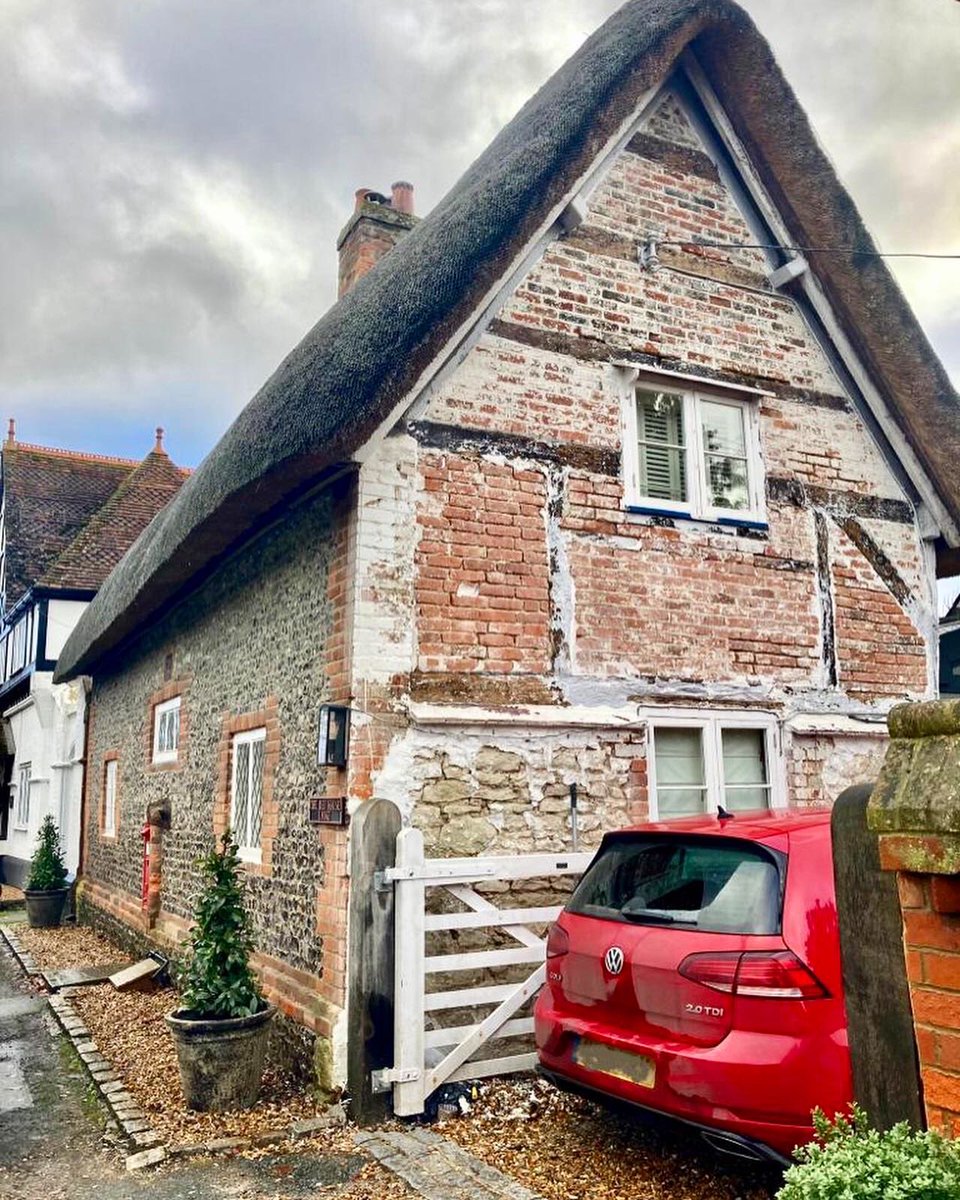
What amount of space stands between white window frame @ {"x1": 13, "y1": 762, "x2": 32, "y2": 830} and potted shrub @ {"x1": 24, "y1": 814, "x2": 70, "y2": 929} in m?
3.96

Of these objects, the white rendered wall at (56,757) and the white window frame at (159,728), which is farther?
the white rendered wall at (56,757)

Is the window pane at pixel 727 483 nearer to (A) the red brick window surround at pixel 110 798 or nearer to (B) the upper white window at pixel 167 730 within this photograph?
(B) the upper white window at pixel 167 730

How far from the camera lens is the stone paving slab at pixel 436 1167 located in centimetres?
429

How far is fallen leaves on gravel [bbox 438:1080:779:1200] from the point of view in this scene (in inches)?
170

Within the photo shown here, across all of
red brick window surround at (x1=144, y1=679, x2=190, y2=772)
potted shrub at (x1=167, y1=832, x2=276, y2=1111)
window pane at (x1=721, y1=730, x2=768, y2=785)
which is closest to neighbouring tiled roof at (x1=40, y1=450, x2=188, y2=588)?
red brick window surround at (x1=144, y1=679, x2=190, y2=772)

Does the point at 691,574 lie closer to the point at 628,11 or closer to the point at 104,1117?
the point at 628,11

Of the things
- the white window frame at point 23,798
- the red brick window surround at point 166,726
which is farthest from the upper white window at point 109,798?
the white window frame at point 23,798

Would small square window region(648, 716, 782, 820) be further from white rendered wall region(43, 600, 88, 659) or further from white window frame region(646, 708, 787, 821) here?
white rendered wall region(43, 600, 88, 659)

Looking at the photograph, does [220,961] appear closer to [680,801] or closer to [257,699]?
[257,699]

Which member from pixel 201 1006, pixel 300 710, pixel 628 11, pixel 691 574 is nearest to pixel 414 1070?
pixel 201 1006

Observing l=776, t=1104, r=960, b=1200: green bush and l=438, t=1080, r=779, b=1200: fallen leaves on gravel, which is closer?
l=776, t=1104, r=960, b=1200: green bush

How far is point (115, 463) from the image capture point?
24.7 metres

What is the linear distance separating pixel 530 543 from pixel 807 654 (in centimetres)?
268

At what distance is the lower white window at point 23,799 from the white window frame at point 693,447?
628 inches
